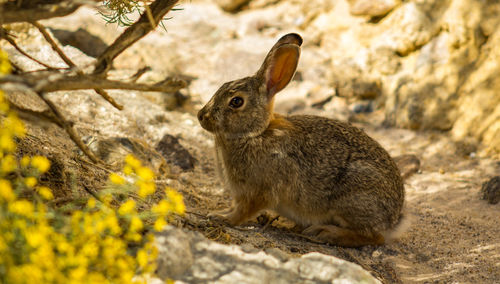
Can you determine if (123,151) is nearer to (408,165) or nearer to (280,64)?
(280,64)

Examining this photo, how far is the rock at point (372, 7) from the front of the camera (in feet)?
30.7

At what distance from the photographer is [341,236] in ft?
15.7

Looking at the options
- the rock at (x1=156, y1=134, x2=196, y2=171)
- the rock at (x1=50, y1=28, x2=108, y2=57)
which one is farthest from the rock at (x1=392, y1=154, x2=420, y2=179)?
the rock at (x1=50, y1=28, x2=108, y2=57)

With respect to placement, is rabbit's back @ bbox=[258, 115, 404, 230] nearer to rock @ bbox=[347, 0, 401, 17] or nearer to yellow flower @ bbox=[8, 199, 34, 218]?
yellow flower @ bbox=[8, 199, 34, 218]

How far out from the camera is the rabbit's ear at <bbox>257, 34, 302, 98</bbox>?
481cm

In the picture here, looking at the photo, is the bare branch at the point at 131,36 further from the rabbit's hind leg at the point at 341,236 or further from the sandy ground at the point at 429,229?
the rabbit's hind leg at the point at 341,236

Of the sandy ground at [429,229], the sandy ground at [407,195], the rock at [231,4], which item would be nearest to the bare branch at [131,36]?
the sandy ground at [407,195]

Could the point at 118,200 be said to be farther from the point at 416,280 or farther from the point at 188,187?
the point at 416,280

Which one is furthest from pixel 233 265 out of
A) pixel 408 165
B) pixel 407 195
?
pixel 408 165

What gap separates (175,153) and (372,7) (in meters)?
5.48

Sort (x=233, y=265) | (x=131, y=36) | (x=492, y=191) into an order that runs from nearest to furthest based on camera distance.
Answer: (x=233, y=265)
(x=131, y=36)
(x=492, y=191)

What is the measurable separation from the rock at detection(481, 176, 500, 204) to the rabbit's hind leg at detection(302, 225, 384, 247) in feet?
6.00

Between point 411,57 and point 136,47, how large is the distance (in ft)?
16.9

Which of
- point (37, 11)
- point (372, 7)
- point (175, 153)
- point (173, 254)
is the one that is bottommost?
point (173, 254)
